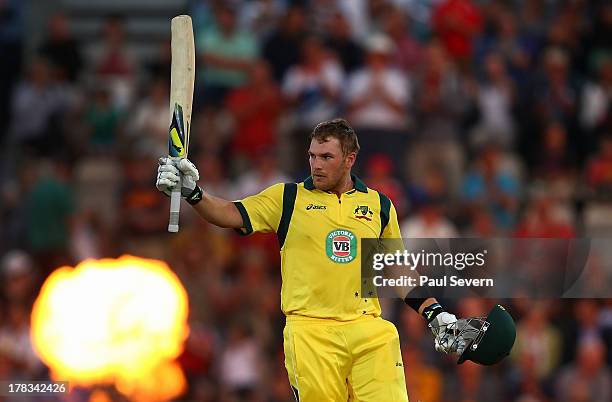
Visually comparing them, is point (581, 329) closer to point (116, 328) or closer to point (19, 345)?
point (116, 328)

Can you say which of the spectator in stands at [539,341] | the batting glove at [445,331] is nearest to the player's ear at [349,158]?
the batting glove at [445,331]

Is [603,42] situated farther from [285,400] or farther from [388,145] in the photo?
[285,400]

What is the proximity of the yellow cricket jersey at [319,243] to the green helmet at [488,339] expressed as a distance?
1.93 ft

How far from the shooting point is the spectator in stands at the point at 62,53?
597 inches

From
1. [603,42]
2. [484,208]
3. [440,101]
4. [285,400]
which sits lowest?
[285,400]

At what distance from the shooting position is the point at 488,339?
316 inches

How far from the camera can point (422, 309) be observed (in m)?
8.31

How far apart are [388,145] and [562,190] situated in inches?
76.6

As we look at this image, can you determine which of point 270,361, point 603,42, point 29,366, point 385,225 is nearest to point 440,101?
point 603,42

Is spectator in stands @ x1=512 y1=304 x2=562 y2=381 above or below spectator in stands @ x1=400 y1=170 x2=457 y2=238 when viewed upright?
below

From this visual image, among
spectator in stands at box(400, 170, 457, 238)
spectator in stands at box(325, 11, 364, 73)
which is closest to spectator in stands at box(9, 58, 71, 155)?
spectator in stands at box(325, 11, 364, 73)

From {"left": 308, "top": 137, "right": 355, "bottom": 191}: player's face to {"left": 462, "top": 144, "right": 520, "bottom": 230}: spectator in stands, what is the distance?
591cm

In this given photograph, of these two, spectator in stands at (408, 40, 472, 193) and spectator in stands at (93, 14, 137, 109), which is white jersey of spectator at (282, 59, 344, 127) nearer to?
spectator in stands at (408, 40, 472, 193)

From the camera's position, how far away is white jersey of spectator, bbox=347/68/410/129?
46.3ft
